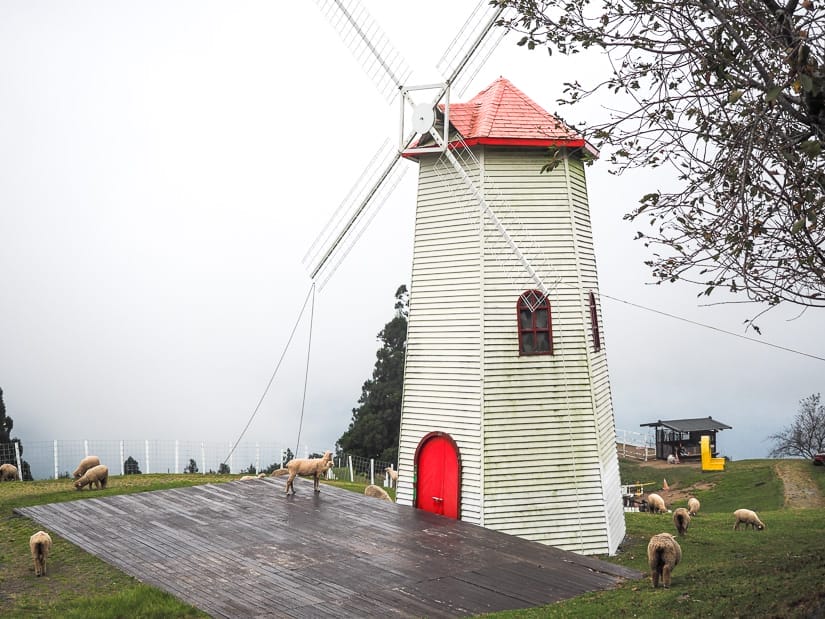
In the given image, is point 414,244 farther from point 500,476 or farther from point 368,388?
point 368,388

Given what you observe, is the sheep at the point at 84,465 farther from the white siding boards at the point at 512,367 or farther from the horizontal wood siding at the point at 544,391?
the horizontal wood siding at the point at 544,391

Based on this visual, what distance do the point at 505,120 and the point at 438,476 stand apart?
840cm

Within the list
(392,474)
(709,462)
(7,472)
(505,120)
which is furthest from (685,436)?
(7,472)

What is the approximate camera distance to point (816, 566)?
42.0 feet

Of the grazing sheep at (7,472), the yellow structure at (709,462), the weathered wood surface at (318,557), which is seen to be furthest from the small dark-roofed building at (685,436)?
the grazing sheep at (7,472)

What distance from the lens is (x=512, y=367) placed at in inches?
719

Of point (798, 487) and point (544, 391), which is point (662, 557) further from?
point (798, 487)

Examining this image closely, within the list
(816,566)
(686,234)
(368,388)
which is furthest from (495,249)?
(368,388)

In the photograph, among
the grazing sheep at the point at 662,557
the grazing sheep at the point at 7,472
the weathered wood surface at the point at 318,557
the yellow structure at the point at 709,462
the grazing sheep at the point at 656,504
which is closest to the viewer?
the weathered wood surface at the point at 318,557

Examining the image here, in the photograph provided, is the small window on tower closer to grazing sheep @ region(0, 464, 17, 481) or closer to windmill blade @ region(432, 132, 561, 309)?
windmill blade @ region(432, 132, 561, 309)

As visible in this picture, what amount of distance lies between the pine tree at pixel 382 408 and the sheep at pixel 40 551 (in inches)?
1075

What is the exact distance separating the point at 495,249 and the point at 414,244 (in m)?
2.26

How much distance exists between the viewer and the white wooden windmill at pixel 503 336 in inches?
708

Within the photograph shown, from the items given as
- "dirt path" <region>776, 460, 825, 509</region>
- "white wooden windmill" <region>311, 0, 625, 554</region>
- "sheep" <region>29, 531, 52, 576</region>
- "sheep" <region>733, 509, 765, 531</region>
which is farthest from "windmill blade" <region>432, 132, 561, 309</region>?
"dirt path" <region>776, 460, 825, 509</region>
